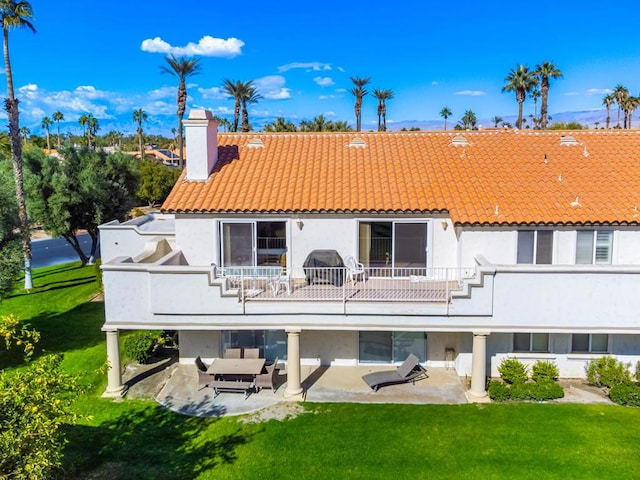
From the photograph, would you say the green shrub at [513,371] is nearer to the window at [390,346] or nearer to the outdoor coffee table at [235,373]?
the window at [390,346]

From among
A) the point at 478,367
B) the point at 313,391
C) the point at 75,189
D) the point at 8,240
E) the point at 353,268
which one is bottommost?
the point at 313,391

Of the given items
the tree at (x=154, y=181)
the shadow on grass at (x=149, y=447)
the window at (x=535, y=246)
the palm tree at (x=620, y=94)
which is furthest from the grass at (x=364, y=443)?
the palm tree at (x=620, y=94)

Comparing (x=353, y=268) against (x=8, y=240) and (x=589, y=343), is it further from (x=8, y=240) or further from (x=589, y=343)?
(x=8, y=240)

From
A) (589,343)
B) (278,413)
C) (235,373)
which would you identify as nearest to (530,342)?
(589,343)

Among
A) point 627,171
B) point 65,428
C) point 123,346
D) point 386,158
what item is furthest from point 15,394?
point 627,171

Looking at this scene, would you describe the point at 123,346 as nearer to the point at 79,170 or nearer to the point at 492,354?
the point at 492,354

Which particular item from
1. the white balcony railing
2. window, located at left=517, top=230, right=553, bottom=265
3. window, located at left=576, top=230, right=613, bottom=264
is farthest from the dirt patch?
window, located at left=576, top=230, right=613, bottom=264
